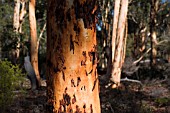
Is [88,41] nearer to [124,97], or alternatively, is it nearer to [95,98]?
[95,98]

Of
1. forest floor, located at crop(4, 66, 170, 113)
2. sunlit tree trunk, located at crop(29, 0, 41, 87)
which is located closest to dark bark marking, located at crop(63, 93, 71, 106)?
forest floor, located at crop(4, 66, 170, 113)

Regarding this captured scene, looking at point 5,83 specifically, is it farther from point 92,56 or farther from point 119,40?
point 119,40

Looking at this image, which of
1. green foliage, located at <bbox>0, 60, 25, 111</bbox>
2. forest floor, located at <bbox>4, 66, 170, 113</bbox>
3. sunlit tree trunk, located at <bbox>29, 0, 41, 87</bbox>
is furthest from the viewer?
sunlit tree trunk, located at <bbox>29, 0, 41, 87</bbox>

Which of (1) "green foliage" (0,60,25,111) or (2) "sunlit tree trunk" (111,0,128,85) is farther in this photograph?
(2) "sunlit tree trunk" (111,0,128,85)

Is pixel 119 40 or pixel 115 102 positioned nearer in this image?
pixel 115 102

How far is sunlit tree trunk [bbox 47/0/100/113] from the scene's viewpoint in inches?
84.8

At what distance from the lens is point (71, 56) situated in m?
2.15

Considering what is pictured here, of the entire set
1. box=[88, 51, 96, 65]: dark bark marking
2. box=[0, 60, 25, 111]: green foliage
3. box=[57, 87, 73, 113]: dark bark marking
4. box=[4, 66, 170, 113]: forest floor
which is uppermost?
box=[88, 51, 96, 65]: dark bark marking

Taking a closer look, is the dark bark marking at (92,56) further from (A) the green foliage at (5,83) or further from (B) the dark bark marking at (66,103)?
(A) the green foliage at (5,83)

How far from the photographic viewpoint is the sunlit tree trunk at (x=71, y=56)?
7.07 ft

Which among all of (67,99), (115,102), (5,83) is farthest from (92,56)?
(115,102)

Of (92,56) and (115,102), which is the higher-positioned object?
(92,56)

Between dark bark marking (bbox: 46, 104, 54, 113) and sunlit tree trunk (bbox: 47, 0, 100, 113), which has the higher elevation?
sunlit tree trunk (bbox: 47, 0, 100, 113)

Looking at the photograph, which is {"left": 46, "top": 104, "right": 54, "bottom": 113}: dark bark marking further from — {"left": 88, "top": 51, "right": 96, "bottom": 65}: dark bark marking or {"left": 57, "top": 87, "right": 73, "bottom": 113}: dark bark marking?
{"left": 88, "top": 51, "right": 96, "bottom": 65}: dark bark marking
